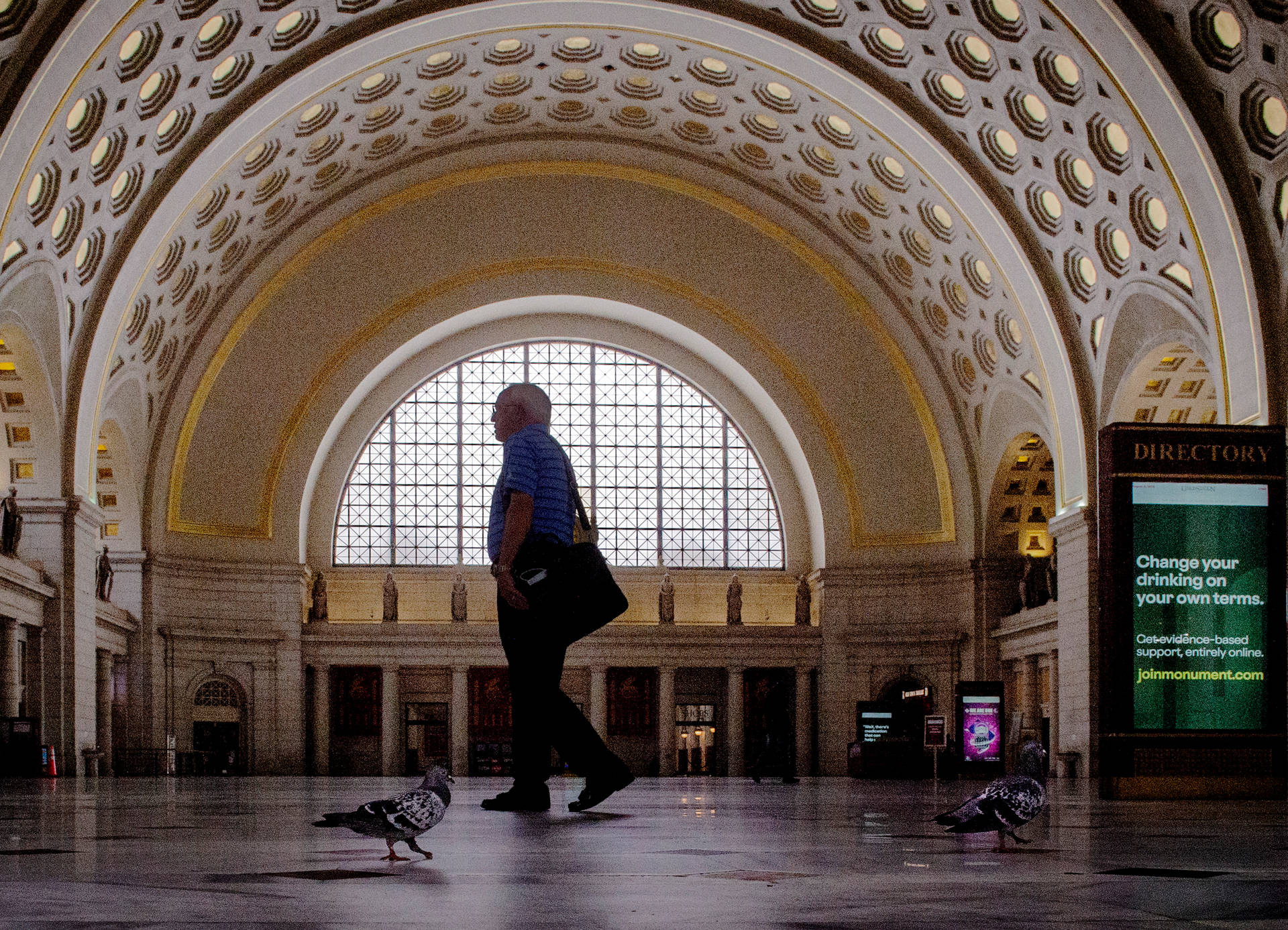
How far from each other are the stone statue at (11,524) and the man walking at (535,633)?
932 inches

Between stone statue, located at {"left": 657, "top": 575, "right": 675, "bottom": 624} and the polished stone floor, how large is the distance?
35.3 m

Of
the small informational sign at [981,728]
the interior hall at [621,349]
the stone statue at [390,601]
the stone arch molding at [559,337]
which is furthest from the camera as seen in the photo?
the stone statue at [390,601]

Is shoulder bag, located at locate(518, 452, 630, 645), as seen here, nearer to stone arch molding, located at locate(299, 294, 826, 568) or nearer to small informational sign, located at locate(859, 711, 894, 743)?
small informational sign, located at locate(859, 711, 894, 743)

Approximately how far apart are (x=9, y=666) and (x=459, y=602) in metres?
15.0

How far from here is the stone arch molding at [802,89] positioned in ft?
99.5

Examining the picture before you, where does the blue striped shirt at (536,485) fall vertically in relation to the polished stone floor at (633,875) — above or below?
above

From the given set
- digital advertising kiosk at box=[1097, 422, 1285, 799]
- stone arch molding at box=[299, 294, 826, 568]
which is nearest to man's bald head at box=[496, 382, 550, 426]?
digital advertising kiosk at box=[1097, 422, 1285, 799]

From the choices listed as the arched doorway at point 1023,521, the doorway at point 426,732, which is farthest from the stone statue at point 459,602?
the arched doorway at point 1023,521

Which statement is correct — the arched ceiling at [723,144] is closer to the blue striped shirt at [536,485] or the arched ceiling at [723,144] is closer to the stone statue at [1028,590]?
the stone statue at [1028,590]

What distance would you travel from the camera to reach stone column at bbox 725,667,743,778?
43.2 metres

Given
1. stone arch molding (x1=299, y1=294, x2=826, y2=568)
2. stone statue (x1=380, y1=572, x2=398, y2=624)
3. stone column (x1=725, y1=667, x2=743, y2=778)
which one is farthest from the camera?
stone statue (x1=380, y1=572, x2=398, y2=624)

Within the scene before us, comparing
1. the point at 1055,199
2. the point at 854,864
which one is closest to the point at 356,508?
the point at 1055,199

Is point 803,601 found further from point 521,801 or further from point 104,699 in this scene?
point 521,801

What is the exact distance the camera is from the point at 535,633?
9086 mm
